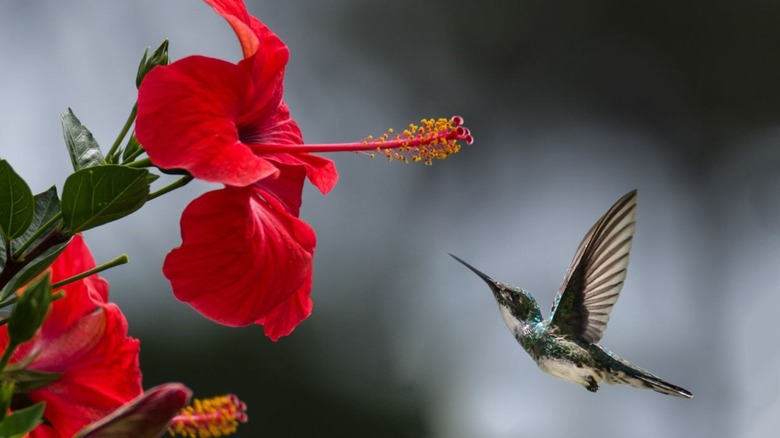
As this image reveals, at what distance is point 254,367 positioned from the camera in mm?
5066

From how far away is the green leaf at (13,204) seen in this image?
0.76 metres

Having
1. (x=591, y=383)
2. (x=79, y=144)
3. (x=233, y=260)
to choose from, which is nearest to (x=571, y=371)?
(x=591, y=383)

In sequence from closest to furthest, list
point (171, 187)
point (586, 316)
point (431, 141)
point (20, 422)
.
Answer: point (20, 422) → point (171, 187) → point (431, 141) → point (586, 316)

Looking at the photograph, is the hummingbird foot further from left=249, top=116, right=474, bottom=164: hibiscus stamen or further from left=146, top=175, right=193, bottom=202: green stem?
left=146, top=175, right=193, bottom=202: green stem

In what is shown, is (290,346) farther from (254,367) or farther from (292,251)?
(292,251)

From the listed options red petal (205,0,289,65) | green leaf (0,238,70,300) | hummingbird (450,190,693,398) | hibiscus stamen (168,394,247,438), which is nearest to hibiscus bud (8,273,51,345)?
green leaf (0,238,70,300)

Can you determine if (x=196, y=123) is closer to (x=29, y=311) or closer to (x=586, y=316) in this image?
(x=29, y=311)

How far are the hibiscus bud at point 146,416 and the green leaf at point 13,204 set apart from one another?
0.17m

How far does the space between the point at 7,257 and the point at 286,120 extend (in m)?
0.34

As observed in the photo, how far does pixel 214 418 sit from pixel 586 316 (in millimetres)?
1142

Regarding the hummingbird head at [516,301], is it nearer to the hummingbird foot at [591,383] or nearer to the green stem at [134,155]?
the hummingbird foot at [591,383]

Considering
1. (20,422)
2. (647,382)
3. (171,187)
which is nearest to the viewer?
(20,422)

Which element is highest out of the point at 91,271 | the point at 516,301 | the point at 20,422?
the point at 516,301

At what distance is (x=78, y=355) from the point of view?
883 millimetres
